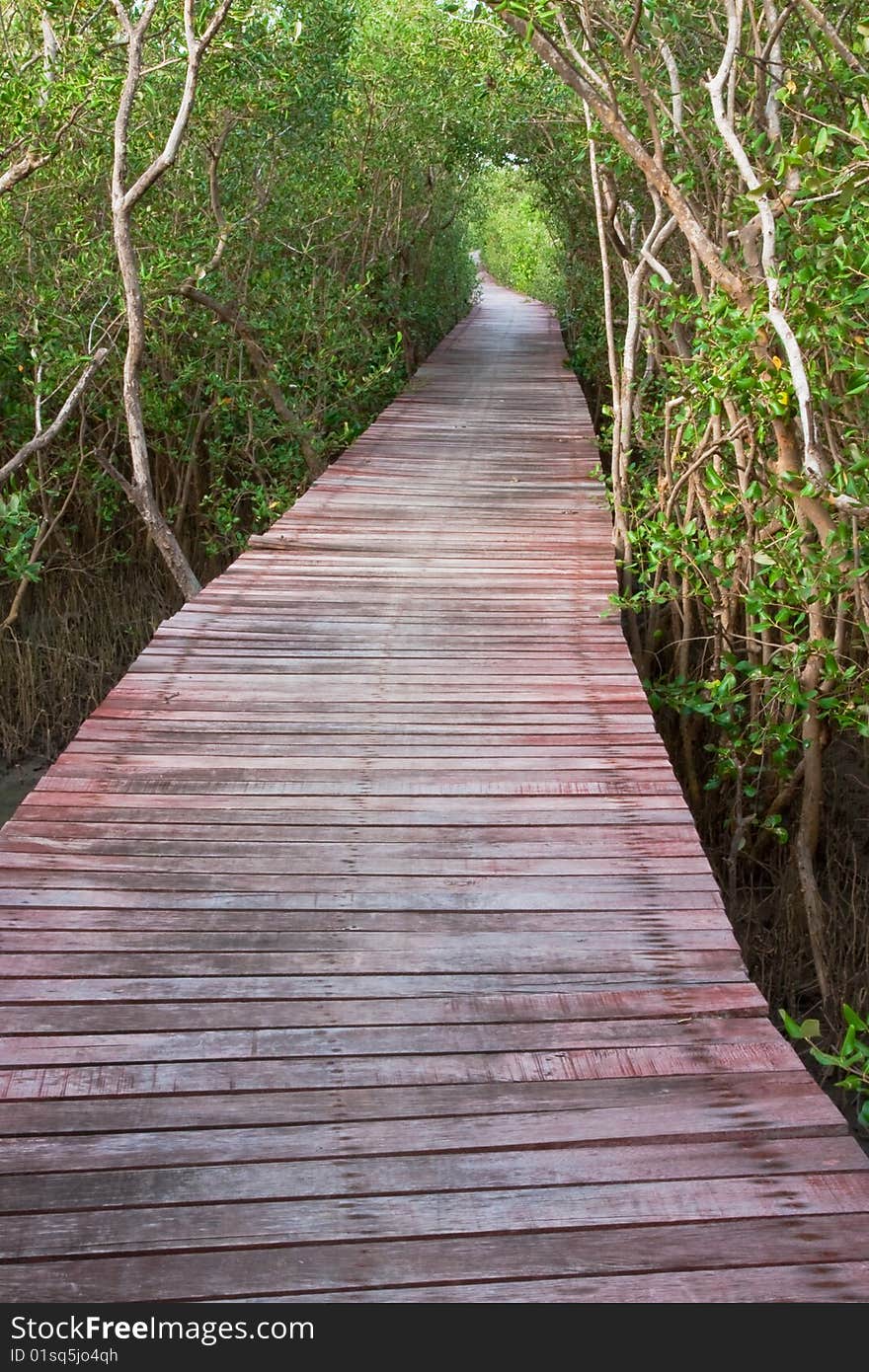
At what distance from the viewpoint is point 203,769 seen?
3170mm

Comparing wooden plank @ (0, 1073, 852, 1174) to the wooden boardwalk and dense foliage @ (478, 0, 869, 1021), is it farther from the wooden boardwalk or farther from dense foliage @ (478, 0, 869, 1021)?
dense foliage @ (478, 0, 869, 1021)

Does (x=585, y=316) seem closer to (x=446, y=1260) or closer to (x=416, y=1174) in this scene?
(x=416, y=1174)

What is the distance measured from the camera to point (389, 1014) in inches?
87.3

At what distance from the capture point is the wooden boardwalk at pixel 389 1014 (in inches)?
66.5

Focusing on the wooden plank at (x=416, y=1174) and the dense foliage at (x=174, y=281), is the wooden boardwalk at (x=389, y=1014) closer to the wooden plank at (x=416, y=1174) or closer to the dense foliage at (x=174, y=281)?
the wooden plank at (x=416, y=1174)

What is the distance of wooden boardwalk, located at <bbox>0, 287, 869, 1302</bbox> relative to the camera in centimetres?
169

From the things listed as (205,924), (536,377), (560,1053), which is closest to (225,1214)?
(560,1053)

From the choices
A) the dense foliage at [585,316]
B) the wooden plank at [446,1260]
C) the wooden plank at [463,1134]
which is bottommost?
the wooden plank at [446,1260]

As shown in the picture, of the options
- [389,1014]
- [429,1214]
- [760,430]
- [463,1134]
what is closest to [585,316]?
[760,430]

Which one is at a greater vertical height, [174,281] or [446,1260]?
[174,281]

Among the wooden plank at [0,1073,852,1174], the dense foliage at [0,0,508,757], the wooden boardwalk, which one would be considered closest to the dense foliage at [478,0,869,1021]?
the wooden boardwalk

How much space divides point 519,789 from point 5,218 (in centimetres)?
476

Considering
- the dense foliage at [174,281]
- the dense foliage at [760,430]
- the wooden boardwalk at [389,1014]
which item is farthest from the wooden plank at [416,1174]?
the dense foliage at [174,281]

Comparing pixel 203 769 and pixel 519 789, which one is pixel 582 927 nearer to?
pixel 519 789
